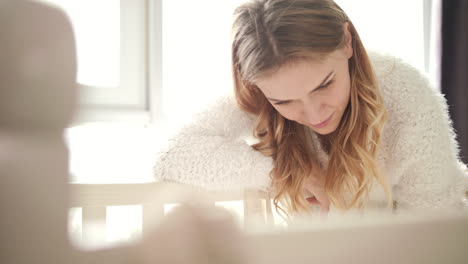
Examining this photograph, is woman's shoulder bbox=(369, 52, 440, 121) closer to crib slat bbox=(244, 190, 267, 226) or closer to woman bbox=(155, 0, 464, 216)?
woman bbox=(155, 0, 464, 216)

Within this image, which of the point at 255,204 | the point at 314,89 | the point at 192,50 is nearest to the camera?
the point at 314,89

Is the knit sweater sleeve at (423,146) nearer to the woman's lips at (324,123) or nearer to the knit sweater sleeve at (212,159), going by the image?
the woman's lips at (324,123)

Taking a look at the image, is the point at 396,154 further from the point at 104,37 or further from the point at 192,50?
the point at 104,37

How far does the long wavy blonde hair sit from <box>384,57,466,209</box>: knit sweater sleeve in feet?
0.17

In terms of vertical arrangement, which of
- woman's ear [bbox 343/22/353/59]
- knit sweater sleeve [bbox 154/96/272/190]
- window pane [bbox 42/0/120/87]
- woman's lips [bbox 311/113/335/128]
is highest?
window pane [bbox 42/0/120/87]

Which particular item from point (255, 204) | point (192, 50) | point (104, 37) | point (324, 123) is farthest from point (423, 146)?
point (104, 37)

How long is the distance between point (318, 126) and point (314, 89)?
11cm

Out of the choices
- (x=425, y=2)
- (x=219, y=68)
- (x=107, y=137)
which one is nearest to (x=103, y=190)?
(x=107, y=137)

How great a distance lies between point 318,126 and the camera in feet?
2.57

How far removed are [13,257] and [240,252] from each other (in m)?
0.10

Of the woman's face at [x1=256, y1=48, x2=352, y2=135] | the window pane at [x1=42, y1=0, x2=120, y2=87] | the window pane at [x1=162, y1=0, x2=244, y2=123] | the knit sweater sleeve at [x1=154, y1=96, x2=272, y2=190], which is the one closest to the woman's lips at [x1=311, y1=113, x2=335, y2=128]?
the woman's face at [x1=256, y1=48, x2=352, y2=135]

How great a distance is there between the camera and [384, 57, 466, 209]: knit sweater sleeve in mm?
803

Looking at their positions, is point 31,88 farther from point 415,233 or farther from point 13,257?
point 415,233

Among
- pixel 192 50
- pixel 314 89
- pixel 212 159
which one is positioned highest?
pixel 192 50
